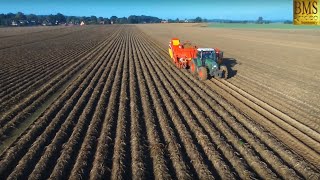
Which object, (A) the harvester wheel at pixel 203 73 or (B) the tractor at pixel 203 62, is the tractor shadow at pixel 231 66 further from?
(A) the harvester wheel at pixel 203 73

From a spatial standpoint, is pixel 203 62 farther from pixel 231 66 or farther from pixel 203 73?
pixel 231 66

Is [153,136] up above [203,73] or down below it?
below

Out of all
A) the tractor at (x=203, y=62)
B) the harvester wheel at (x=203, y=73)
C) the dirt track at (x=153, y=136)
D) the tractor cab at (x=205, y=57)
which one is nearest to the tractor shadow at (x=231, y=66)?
the tractor at (x=203, y=62)

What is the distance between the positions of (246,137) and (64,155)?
194 inches

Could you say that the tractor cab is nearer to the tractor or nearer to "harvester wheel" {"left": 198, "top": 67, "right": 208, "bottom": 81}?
the tractor

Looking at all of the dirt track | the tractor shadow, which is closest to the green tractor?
the dirt track

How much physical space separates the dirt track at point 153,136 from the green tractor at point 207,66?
105 cm

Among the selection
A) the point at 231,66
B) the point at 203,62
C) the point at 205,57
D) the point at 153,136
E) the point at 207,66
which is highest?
the point at 205,57

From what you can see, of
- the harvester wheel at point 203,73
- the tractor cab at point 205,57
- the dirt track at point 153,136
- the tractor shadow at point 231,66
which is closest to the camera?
the dirt track at point 153,136

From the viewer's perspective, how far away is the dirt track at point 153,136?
7664 mm

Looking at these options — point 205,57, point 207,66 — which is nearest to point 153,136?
point 207,66

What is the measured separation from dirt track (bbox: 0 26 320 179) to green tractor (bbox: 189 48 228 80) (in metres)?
1.05

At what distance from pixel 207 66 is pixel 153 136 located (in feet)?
27.3

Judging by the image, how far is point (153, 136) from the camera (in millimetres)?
9508
